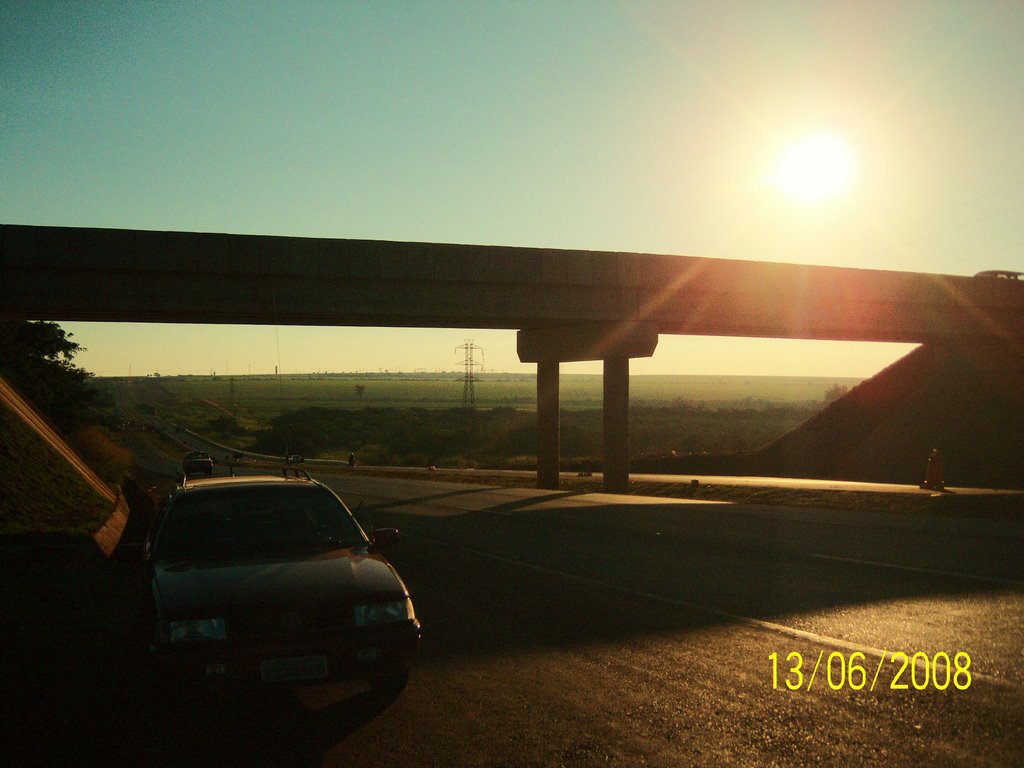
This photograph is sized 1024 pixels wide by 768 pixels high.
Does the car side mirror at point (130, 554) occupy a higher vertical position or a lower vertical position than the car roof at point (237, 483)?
lower

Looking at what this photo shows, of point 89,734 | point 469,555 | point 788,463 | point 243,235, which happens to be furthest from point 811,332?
point 89,734

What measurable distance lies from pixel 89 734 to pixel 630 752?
130 inches

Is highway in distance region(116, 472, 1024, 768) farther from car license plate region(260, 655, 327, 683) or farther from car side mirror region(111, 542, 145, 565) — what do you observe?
car side mirror region(111, 542, 145, 565)

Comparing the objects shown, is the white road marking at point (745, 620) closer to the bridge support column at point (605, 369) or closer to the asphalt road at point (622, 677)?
the asphalt road at point (622, 677)

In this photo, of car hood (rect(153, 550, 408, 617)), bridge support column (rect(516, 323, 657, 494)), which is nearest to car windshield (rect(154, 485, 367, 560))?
car hood (rect(153, 550, 408, 617))

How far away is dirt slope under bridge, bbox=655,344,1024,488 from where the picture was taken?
40438mm

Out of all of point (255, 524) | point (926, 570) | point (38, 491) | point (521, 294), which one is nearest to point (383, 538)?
point (255, 524)

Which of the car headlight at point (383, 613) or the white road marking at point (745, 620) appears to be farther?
the white road marking at point (745, 620)

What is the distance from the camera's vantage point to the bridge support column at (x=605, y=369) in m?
33.8

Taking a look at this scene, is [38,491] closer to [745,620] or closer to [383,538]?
[383,538]

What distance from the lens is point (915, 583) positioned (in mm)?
10672
